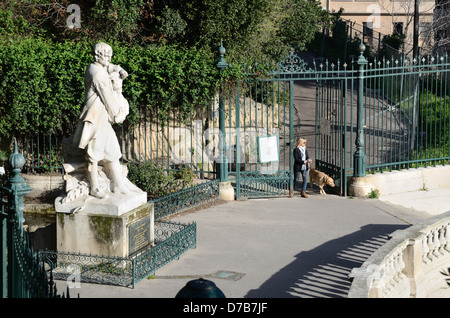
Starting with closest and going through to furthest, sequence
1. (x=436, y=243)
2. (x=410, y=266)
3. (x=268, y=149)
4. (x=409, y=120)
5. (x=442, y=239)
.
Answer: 1. (x=410, y=266)
2. (x=436, y=243)
3. (x=442, y=239)
4. (x=268, y=149)
5. (x=409, y=120)

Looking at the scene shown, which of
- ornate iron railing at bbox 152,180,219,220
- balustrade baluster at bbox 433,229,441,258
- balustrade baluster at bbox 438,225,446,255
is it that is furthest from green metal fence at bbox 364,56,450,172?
ornate iron railing at bbox 152,180,219,220

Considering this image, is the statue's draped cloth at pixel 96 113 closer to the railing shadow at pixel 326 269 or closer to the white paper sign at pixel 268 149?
the railing shadow at pixel 326 269

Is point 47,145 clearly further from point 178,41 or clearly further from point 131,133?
point 178,41

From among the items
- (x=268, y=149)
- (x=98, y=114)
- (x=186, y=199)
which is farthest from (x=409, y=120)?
(x=98, y=114)

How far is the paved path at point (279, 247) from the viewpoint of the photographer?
952 centimetres

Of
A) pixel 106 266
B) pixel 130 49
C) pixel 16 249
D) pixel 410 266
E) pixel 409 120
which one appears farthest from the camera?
pixel 409 120

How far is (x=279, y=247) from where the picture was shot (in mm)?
11664

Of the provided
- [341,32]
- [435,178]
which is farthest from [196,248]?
[341,32]

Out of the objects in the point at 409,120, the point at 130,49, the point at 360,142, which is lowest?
the point at 360,142

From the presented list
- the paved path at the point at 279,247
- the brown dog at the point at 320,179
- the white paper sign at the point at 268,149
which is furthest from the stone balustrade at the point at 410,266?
the white paper sign at the point at 268,149

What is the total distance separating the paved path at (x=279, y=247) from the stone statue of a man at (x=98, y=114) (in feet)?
5.43

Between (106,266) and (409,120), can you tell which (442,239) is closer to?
(106,266)

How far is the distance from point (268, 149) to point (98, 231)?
254 inches

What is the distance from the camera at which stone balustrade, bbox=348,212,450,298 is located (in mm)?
8609
